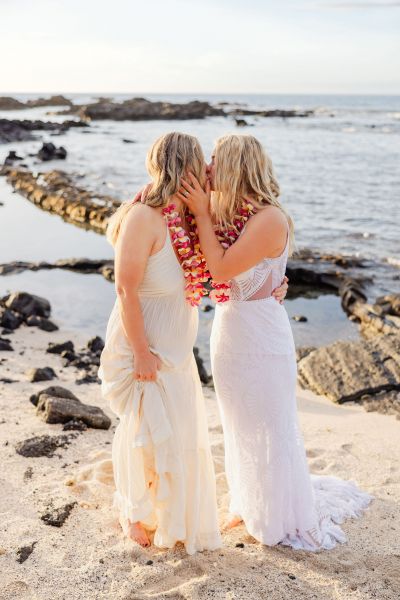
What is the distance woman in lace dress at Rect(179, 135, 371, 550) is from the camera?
3988mm

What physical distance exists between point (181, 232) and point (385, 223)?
1588 centimetres

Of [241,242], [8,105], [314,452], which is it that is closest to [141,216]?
[241,242]

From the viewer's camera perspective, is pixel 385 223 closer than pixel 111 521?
No

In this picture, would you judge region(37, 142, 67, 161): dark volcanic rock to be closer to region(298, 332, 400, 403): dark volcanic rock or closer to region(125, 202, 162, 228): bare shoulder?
region(298, 332, 400, 403): dark volcanic rock

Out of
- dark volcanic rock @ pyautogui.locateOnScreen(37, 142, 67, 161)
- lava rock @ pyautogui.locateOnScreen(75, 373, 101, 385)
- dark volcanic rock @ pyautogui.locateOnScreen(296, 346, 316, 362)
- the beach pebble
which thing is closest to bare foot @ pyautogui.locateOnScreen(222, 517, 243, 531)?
lava rock @ pyautogui.locateOnScreen(75, 373, 101, 385)

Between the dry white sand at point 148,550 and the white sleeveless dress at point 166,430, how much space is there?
22cm

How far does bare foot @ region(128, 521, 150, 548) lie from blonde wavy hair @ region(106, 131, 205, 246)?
2.06 meters

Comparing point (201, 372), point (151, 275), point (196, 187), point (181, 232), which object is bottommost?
point (201, 372)

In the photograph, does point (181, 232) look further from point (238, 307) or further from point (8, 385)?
point (8, 385)

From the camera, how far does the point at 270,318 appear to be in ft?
14.1

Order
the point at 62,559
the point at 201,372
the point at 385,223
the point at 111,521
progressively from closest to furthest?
1. the point at 62,559
2. the point at 111,521
3. the point at 201,372
4. the point at 385,223

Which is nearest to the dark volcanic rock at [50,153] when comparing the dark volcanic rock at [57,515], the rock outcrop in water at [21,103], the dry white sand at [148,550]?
the dry white sand at [148,550]

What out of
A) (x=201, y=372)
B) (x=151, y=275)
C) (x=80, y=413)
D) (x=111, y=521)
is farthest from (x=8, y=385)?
(x=151, y=275)

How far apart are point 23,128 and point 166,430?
5224 cm
